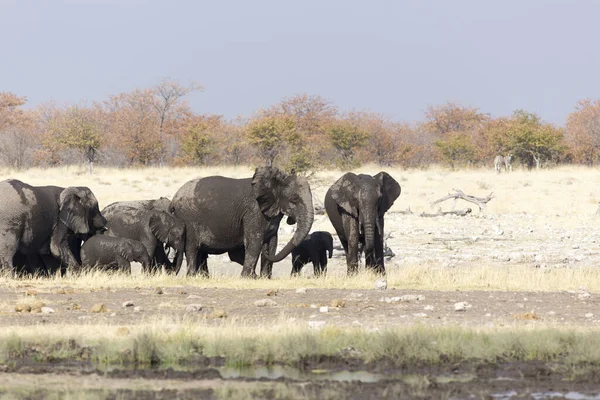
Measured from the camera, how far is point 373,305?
14984 millimetres

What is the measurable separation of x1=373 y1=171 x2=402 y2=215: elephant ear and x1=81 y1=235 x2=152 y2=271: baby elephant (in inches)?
175

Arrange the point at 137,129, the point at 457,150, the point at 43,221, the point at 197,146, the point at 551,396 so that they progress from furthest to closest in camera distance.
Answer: the point at 137,129 < the point at 457,150 < the point at 197,146 < the point at 43,221 < the point at 551,396

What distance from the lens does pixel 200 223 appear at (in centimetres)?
2030

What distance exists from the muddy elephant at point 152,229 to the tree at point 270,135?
125 ft

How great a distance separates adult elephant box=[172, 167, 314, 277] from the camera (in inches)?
766

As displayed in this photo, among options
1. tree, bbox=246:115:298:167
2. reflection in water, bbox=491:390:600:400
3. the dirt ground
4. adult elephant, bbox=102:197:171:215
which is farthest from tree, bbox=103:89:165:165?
reflection in water, bbox=491:390:600:400

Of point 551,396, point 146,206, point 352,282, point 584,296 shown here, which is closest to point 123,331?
point 551,396

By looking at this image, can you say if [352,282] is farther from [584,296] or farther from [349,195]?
[584,296]

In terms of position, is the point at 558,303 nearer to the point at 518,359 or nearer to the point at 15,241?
the point at 518,359

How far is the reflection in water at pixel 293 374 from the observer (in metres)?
10.3

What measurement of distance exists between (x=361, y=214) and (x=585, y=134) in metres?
60.2

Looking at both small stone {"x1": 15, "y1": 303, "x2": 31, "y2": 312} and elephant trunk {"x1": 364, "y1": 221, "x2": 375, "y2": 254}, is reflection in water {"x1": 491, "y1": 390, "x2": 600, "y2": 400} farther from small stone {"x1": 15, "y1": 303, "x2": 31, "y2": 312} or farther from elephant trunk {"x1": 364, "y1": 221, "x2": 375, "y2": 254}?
elephant trunk {"x1": 364, "y1": 221, "x2": 375, "y2": 254}

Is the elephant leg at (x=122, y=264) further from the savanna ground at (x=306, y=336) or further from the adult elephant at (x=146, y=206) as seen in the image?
the adult elephant at (x=146, y=206)

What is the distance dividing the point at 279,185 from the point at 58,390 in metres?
10.2
